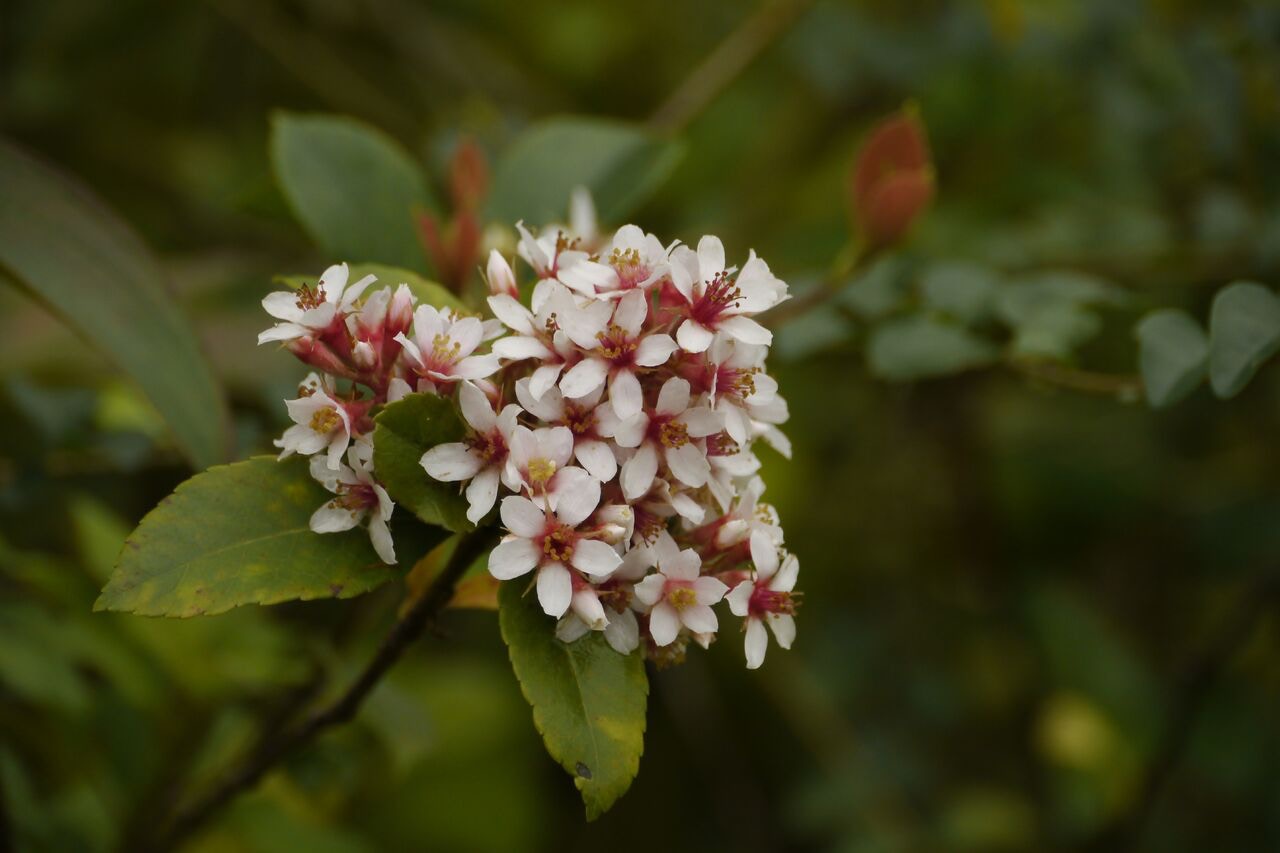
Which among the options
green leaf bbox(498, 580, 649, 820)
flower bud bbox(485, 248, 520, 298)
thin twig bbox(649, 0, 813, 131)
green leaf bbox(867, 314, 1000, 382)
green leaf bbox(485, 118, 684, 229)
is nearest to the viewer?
green leaf bbox(498, 580, 649, 820)

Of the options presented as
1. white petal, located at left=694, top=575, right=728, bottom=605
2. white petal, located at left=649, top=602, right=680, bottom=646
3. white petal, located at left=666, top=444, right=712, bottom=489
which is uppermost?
white petal, located at left=666, top=444, right=712, bottom=489

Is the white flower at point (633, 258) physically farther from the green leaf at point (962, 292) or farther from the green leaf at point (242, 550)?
the green leaf at point (962, 292)

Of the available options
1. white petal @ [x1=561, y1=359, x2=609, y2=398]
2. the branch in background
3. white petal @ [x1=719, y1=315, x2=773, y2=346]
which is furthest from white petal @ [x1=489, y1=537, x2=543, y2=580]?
the branch in background

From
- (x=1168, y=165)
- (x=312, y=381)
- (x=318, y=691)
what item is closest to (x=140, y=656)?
(x=318, y=691)

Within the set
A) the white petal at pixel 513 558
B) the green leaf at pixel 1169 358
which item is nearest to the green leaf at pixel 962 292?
the green leaf at pixel 1169 358

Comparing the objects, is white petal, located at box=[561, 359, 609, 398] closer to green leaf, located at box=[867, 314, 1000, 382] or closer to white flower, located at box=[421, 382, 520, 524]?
white flower, located at box=[421, 382, 520, 524]

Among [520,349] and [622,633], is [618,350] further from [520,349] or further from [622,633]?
[622,633]
